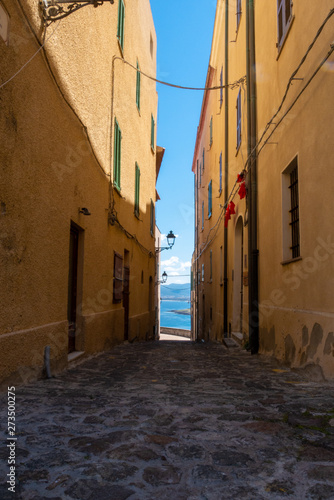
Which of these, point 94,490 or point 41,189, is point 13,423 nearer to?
point 94,490

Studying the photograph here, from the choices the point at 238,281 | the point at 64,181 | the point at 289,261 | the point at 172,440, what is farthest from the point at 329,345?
the point at 238,281

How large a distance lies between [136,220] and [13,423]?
9.73m

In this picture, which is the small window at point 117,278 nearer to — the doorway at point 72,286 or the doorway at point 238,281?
the doorway at point 72,286

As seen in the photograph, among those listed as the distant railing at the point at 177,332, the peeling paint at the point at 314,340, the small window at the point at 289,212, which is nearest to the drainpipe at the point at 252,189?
the small window at the point at 289,212

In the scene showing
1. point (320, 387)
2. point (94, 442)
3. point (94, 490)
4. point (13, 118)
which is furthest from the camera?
point (320, 387)

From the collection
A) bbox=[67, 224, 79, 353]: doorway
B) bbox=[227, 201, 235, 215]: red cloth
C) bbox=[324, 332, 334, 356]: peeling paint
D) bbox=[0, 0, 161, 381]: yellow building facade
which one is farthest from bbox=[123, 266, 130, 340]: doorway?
bbox=[324, 332, 334, 356]: peeling paint

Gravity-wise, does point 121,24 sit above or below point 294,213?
above

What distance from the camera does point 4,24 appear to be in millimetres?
3703

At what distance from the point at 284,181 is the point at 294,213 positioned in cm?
56

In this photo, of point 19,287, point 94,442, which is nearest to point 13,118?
point 19,287

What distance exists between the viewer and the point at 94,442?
103 inches

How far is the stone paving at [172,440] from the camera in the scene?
2012 mm

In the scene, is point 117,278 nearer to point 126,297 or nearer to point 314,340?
point 126,297

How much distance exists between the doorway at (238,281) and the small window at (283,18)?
15.9 ft
